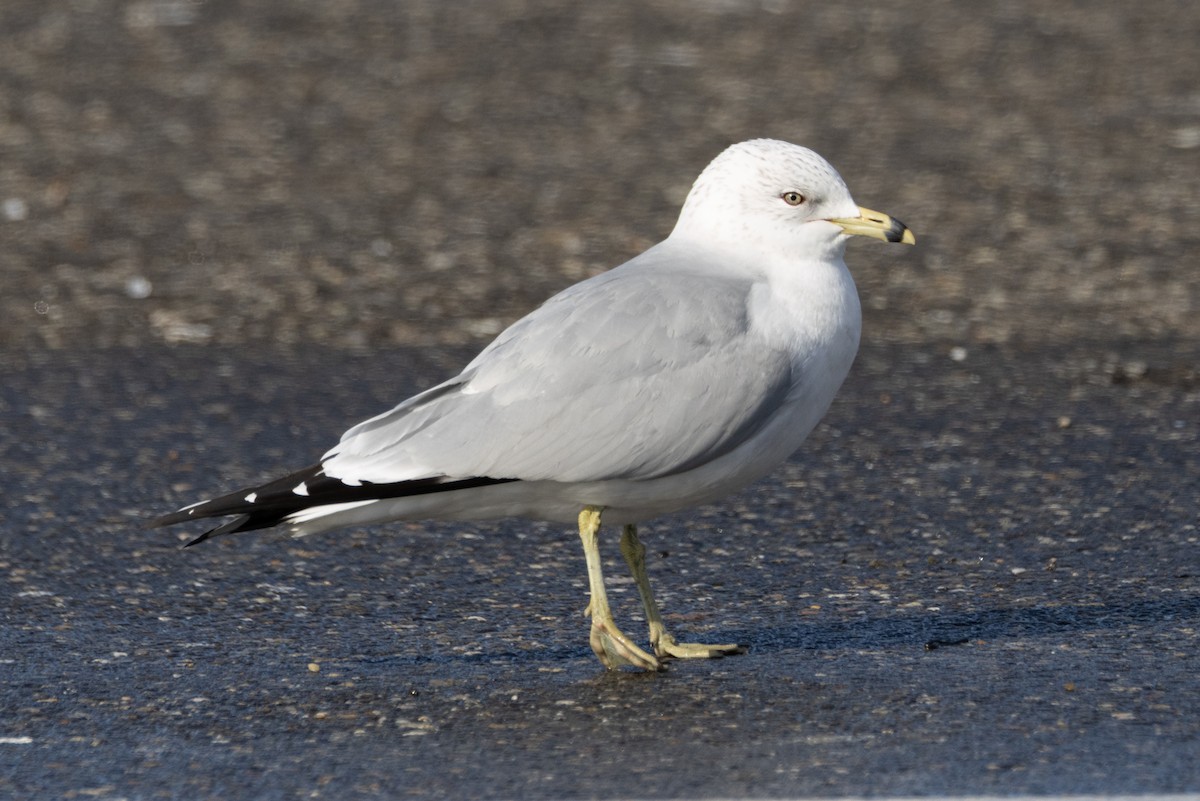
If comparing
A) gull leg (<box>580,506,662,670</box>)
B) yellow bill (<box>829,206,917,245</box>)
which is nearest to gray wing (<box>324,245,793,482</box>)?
gull leg (<box>580,506,662,670</box>)

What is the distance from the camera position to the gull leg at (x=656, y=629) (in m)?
4.56

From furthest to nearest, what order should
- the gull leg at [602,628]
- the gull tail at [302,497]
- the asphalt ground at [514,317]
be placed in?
1. the gull leg at [602,628]
2. the gull tail at [302,497]
3. the asphalt ground at [514,317]

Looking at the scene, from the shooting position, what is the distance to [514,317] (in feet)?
26.8

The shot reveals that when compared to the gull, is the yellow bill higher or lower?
higher

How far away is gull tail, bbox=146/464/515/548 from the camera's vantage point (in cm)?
430

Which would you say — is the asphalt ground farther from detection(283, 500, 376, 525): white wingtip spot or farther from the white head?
the white head

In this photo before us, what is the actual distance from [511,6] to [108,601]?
32.1 feet

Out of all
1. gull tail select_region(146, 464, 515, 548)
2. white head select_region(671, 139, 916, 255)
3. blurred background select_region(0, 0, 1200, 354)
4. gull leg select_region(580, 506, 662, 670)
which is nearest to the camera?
gull tail select_region(146, 464, 515, 548)

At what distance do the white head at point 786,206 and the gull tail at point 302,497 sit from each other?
3.06 ft

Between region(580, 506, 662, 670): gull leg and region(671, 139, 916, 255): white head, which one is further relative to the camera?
region(671, 139, 916, 255): white head

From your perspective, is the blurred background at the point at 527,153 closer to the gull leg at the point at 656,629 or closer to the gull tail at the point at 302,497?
the gull leg at the point at 656,629

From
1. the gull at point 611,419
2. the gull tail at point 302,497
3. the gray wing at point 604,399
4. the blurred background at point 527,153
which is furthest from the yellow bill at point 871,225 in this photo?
the blurred background at point 527,153

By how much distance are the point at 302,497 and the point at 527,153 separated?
6859mm

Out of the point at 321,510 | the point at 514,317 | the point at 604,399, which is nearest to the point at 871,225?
the point at 604,399
